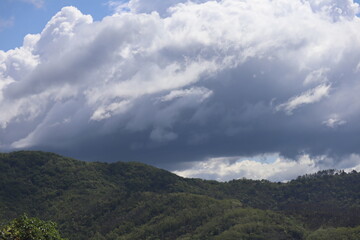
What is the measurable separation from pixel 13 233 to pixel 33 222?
3.54m

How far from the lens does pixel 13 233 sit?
75938mm

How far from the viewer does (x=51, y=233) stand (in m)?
79.2

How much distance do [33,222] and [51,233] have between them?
11.1 ft

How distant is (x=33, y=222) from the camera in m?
78.2

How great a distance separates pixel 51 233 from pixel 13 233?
6.01 m
